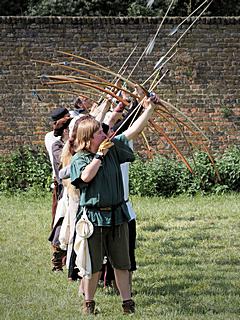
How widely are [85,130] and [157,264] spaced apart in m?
2.75

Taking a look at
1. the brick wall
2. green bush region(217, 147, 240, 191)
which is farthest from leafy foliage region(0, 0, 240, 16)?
green bush region(217, 147, 240, 191)

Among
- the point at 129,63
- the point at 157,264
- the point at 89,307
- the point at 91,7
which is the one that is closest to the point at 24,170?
the point at 129,63

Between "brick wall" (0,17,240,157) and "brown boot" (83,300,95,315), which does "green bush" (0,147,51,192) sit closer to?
"brick wall" (0,17,240,157)

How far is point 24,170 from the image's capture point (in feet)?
45.2

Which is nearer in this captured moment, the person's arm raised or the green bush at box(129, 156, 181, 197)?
the person's arm raised

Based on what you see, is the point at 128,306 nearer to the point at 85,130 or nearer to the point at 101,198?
the point at 101,198

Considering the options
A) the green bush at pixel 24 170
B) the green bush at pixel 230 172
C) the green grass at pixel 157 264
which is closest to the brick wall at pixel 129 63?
the green bush at pixel 24 170

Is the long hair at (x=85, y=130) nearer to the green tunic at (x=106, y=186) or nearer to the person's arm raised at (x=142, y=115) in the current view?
the green tunic at (x=106, y=186)

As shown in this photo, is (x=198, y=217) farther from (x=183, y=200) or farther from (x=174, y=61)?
(x=174, y=61)

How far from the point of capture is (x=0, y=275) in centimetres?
788

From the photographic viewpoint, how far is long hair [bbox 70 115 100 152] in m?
6.12

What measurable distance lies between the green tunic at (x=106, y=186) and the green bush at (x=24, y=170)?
290 inches

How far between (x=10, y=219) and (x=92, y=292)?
17.3 feet

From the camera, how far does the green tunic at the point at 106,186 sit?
610 cm
